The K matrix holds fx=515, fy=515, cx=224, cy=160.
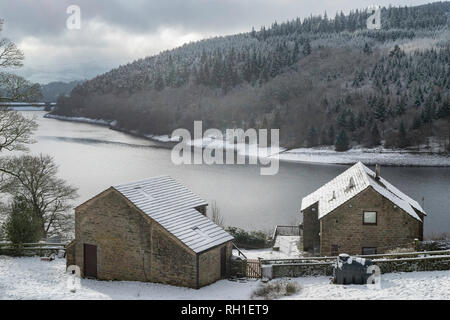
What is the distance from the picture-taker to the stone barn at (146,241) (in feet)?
76.7

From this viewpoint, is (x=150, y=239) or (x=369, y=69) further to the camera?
(x=369, y=69)

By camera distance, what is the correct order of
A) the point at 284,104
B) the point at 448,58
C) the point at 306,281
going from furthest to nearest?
the point at 448,58
the point at 284,104
the point at 306,281

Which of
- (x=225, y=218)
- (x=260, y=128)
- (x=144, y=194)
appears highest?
(x=260, y=128)

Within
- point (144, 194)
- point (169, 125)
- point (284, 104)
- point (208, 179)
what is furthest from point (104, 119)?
point (144, 194)

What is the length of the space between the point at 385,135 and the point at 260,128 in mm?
33626

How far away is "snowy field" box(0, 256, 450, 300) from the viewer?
61.7 ft

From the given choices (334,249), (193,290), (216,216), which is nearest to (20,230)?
(193,290)

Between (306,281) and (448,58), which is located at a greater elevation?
(448,58)

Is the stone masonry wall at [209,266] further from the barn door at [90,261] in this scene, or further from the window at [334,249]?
the window at [334,249]

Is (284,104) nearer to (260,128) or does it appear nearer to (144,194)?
(260,128)

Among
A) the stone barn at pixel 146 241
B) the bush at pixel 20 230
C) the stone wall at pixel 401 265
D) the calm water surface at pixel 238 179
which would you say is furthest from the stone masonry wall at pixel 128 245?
the calm water surface at pixel 238 179

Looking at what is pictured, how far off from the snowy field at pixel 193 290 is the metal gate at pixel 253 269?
980 mm

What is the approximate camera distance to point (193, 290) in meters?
22.6
